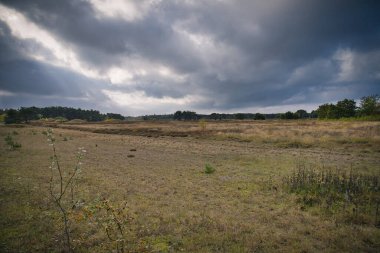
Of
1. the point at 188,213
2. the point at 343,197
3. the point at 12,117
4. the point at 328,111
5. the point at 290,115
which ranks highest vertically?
the point at 328,111

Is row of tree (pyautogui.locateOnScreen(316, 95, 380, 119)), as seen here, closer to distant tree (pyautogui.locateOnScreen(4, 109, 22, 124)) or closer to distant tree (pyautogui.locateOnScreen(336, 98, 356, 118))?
distant tree (pyautogui.locateOnScreen(336, 98, 356, 118))

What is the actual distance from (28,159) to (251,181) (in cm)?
1836

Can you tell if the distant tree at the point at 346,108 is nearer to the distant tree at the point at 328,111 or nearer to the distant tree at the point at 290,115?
the distant tree at the point at 328,111

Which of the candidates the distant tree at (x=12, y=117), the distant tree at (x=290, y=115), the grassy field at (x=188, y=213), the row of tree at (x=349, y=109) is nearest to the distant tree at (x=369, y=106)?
the row of tree at (x=349, y=109)

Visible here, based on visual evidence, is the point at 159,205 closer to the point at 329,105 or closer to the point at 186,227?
the point at 186,227

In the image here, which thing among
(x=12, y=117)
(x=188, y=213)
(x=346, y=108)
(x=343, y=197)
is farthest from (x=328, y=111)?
(x=12, y=117)

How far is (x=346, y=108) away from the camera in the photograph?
105 m

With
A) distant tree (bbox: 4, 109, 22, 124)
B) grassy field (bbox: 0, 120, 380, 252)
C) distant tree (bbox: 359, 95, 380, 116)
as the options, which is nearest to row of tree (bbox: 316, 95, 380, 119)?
distant tree (bbox: 359, 95, 380, 116)

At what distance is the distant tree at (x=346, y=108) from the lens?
104 metres

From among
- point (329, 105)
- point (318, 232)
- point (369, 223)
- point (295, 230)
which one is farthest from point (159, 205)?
point (329, 105)

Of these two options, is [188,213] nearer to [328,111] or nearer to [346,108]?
[328,111]

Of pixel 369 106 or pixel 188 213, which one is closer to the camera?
pixel 188 213

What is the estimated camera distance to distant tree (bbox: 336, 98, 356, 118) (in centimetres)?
10369

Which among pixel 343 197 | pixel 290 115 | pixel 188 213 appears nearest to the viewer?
pixel 188 213
